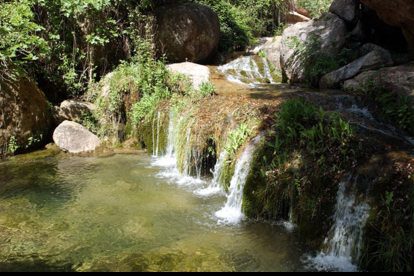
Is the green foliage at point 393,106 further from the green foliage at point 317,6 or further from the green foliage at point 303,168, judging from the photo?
the green foliage at point 317,6

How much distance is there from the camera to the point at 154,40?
13023mm

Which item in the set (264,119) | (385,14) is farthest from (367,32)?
(264,119)

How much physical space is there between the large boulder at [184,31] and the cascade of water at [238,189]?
8.81 m

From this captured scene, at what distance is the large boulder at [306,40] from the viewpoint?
9812mm

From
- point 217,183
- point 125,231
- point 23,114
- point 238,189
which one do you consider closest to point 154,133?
point 217,183

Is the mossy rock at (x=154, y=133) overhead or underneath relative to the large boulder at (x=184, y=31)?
underneath

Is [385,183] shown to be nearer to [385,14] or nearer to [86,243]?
[86,243]

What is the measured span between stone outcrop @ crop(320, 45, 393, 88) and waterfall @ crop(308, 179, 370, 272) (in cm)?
543

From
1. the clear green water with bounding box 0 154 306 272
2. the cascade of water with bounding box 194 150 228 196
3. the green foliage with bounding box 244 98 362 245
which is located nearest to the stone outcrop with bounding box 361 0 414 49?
the green foliage with bounding box 244 98 362 245

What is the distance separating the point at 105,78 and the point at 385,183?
9.93 metres

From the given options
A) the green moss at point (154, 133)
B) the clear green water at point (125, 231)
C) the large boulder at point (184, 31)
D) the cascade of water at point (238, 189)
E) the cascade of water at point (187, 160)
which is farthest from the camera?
the large boulder at point (184, 31)

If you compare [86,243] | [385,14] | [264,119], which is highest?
[385,14]

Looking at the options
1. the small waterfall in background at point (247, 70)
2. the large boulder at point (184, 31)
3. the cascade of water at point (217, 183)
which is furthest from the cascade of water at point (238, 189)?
the large boulder at point (184, 31)

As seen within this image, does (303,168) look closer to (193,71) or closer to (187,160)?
(187,160)
